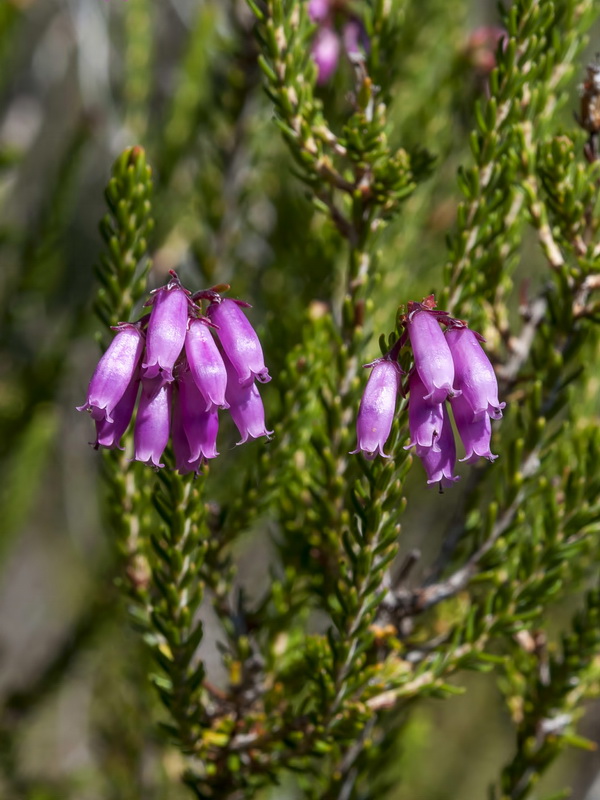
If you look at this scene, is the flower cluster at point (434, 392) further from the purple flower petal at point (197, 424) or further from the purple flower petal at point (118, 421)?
the purple flower petal at point (118, 421)

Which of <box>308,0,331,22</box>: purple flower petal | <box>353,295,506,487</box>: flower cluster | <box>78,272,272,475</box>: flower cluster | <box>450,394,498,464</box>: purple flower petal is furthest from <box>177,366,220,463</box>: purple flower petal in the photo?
<box>308,0,331,22</box>: purple flower petal

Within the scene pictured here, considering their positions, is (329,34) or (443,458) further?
(329,34)

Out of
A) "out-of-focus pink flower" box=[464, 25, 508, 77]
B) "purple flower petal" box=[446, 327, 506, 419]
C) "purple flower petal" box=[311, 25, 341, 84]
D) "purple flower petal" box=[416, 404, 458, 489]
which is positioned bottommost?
"purple flower petal" box=[416, 404, 458, 489]

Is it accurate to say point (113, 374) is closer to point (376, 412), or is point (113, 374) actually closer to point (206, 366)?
point (206, 366)

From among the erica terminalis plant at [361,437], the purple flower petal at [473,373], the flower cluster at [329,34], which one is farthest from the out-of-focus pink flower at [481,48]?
the purple flower petal at [473,373]

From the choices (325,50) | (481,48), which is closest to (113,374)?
(325,50)

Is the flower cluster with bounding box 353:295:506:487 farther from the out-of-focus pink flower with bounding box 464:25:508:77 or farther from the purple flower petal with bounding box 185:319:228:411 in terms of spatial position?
the out-of-focus pink flower with bounding box 464:25:508:77
